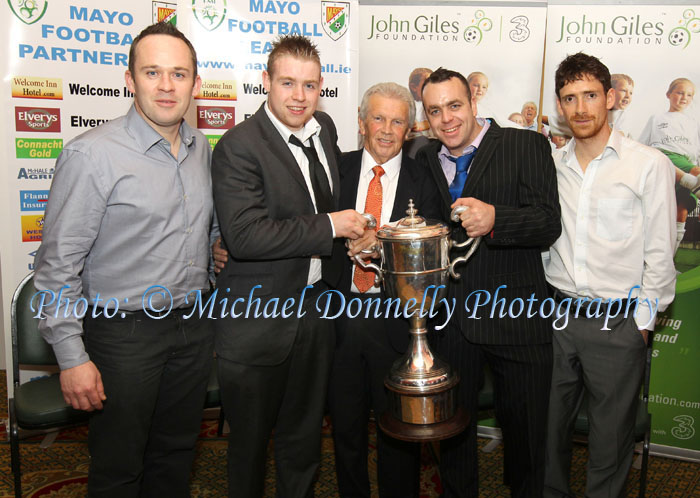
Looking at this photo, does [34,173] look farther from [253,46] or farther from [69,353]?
[69,353]

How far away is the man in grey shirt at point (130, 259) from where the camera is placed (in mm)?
2102

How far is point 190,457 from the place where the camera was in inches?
100

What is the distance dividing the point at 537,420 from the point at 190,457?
1453 millimetres

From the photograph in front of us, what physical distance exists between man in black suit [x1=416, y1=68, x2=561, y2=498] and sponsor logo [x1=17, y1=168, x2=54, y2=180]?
7.51 ft

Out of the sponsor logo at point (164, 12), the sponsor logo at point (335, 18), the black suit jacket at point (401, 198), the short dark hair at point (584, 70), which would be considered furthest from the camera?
the sponsor logo at point (335, 18)

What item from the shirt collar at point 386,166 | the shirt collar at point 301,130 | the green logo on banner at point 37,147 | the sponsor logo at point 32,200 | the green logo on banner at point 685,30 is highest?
the green logo on banner at point 685,30

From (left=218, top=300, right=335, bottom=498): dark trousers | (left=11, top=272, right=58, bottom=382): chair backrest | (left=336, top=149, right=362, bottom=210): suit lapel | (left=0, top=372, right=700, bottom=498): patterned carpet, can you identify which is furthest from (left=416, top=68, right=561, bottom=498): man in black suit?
(left=11, top=272, right=58, bottom=382): chair backrest

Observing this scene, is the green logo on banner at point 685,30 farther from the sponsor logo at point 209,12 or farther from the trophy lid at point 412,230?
the sponsor logo at point 209,12

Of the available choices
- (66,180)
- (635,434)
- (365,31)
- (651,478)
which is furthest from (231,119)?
(651,478)

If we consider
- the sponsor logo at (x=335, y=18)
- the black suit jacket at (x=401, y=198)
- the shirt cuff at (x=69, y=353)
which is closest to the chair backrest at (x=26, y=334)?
the shirt cuff at (x=69, y=353)

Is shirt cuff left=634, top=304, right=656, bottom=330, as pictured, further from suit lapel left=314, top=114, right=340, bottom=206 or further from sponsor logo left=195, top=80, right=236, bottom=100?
sponsor logo left=195, top=80, right=236, bottom=100

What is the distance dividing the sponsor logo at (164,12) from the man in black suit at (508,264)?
1.94m

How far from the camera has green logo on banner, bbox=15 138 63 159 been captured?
3467 millimetres

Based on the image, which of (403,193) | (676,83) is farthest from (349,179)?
(676,83)
